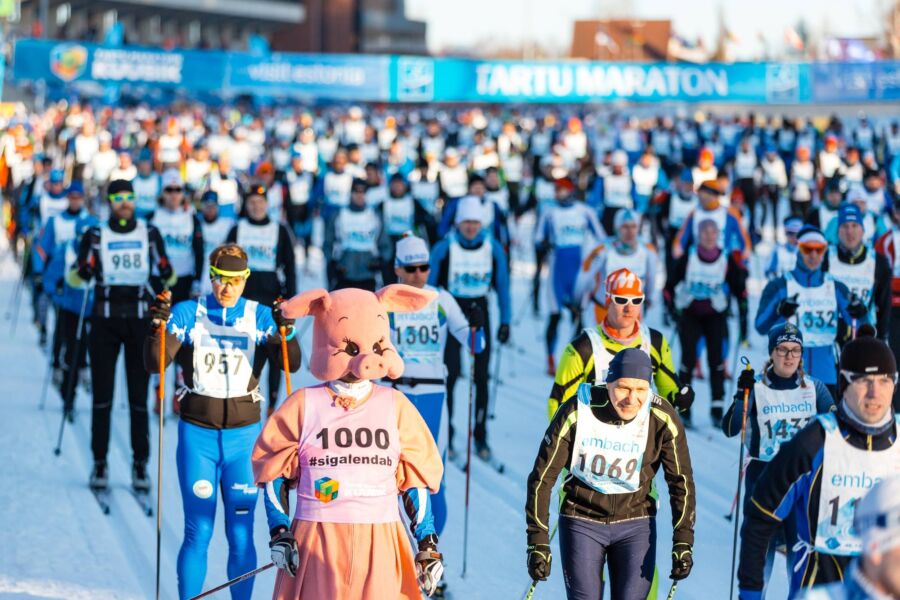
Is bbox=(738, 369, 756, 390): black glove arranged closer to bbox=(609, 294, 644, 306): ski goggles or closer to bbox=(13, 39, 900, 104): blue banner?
bbox=(609, 294, 644, 306): ski goggles

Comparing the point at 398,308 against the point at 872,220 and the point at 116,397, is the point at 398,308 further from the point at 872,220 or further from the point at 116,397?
the point at 872,220

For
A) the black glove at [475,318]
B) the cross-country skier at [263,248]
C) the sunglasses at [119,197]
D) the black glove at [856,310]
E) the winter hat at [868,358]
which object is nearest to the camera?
the winter hat at [868,358]

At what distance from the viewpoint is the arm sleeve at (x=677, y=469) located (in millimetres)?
5199

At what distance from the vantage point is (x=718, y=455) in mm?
10102

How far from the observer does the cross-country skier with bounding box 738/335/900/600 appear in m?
4.46

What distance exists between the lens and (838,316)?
8.78m

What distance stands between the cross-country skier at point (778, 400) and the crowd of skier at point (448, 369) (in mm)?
12

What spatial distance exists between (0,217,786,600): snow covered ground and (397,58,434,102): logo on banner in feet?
51.9

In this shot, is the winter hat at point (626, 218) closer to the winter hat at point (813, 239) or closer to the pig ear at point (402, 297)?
the winter hat at point (813, 239)

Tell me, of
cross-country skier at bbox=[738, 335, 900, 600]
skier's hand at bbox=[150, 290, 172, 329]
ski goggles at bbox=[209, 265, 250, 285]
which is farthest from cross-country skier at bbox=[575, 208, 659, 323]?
cross-country skier at bbox=[738, 335, 900, 600]

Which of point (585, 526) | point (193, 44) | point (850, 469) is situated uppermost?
point (193, 44)

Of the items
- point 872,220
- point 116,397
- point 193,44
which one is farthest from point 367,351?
point 193,44

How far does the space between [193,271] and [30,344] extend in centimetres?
441

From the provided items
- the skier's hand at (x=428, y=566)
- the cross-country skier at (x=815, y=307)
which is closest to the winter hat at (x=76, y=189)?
the cross-country skier at (x=815, y=307)
